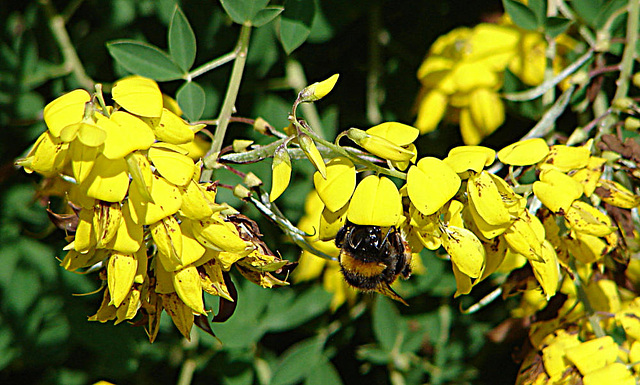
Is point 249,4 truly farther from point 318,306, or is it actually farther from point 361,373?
point 361,373

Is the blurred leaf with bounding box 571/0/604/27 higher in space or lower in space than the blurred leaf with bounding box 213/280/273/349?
higher

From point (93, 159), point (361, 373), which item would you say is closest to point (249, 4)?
point (93, 159)

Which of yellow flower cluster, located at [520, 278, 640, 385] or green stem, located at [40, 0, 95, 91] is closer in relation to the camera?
yellow flower cluster, located at [520, 278, 640, 385]

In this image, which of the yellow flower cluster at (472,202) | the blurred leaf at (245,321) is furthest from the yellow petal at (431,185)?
the blurred leaf at (245,321)

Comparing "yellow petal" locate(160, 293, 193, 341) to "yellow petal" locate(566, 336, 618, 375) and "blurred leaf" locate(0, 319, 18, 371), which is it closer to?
"yellow petal" locate(566, 336, 618, 375)

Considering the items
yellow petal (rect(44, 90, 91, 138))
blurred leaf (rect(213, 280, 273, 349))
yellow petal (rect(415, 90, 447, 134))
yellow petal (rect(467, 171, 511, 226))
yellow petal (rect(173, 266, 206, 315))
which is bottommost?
blurred leaf (rect(213, 280, 273, 349))

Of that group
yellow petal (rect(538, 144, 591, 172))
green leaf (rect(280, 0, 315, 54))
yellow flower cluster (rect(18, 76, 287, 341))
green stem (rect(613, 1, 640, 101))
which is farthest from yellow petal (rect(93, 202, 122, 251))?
green stem (rect(613, 1, 640, 101))

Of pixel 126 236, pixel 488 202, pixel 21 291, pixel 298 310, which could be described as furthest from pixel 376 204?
pixel 21 291
